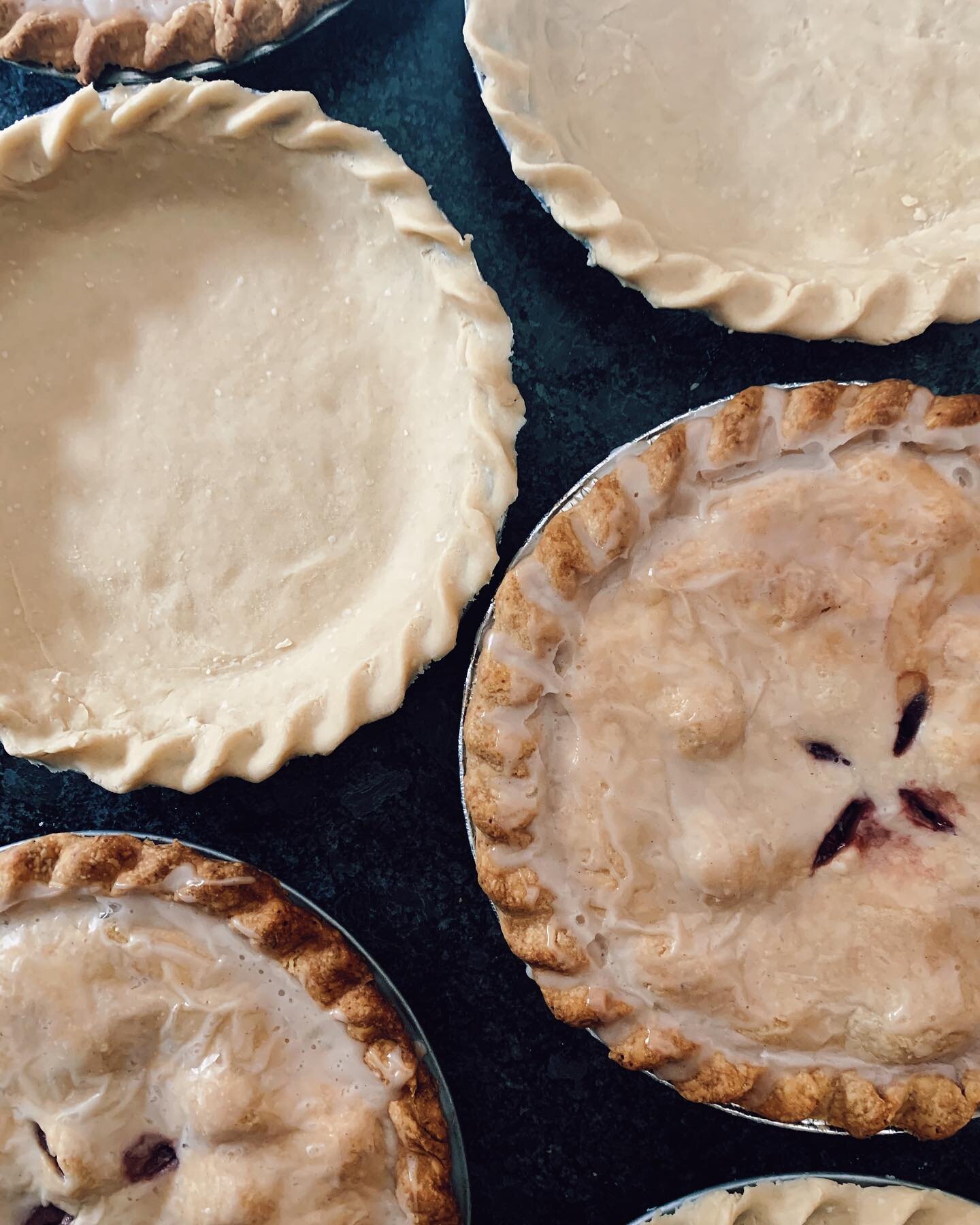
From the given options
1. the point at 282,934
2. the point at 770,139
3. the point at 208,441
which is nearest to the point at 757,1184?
the point at 282,934

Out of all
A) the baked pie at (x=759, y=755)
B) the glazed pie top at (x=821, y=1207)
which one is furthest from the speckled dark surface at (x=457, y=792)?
the baked pie at (x=759, y=755)

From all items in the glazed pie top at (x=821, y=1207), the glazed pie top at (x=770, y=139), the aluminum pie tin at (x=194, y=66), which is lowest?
the glazed pie top at (x=821, y=1207)

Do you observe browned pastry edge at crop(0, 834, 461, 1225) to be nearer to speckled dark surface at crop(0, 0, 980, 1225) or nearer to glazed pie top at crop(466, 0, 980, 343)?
speckled dark surface at crop(0, 0, 980, 1225)

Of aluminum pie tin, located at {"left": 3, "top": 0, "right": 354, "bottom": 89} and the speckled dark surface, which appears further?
the speckled dark surface

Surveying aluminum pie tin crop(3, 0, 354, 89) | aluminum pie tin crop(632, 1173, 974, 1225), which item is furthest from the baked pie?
aluminum pie tin crop(3, 0, 354, 89)

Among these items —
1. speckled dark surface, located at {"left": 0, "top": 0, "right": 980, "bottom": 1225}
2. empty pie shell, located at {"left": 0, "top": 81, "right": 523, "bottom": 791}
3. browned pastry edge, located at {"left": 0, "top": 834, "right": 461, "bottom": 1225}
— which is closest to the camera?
browned pastry edge, located at {"left": 0, "top": 834, "right": 461, "bottom": 1225}

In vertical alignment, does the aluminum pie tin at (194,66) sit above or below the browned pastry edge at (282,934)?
above

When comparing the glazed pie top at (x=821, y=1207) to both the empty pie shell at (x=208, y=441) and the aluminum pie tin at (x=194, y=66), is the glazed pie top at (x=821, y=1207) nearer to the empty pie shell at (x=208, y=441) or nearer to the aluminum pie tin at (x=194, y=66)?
the empty pie shell at (x=208, y=441)
